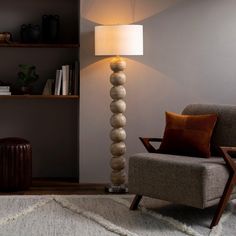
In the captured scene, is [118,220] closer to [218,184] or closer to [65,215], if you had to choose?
[65,215]

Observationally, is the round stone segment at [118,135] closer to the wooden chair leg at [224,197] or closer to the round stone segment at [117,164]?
the round stone segment at [117,164]

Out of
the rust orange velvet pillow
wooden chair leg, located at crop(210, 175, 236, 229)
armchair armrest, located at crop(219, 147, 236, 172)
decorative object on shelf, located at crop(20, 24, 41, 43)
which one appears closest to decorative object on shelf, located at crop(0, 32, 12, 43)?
decorative object on shelf, located at crop(20, 24, 41, 43)

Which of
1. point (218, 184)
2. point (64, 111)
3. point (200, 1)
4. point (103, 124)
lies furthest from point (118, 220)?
point (200, 1)

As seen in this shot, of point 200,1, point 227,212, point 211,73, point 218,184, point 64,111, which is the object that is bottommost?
point 227,212

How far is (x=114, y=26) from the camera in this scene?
16.1 feet

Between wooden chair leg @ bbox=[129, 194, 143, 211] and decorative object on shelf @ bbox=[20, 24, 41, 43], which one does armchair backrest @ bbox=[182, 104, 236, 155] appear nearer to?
wooden chair leg @ bbox=[129, 194, 143, 211]

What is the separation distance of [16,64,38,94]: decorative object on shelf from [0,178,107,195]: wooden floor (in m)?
0.91

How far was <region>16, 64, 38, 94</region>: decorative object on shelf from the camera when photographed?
5.44 metres

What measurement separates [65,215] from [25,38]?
2095mm

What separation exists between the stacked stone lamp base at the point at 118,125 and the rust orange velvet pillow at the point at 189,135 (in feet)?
2.26

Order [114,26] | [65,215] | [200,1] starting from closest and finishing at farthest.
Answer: [65,215]
[114,26]
[200,1]

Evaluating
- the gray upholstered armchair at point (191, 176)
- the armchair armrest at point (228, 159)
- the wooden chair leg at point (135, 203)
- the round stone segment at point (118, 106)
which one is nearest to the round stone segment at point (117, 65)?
the round stone segment at point (118, 106)

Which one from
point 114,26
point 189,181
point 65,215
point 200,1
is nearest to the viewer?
point 189,181

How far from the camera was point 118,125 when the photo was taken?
5.09 m
